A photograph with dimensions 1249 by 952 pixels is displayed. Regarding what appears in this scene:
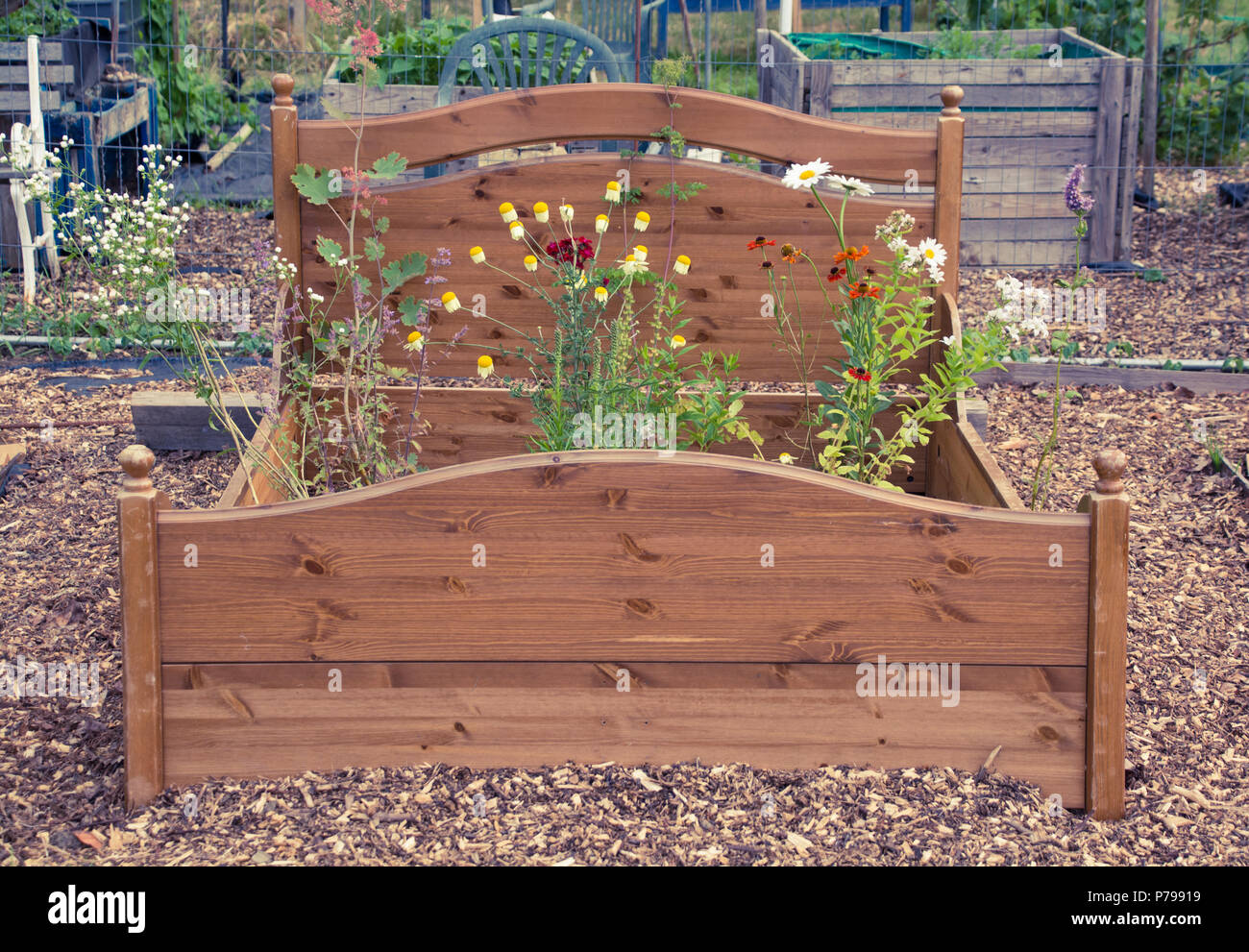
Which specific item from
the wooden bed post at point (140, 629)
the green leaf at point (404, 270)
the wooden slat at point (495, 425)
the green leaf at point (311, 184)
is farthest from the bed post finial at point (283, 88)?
the wooden bed post at point (140, 629)

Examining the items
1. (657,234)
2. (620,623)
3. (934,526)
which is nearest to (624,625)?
(620,623)

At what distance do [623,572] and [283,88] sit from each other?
1.97m

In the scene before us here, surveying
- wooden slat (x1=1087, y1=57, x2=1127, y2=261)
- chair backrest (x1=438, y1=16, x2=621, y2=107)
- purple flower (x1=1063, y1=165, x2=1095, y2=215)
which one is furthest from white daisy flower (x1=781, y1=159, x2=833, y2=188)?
wooden slat (x1=1087, y1=57, x2=1127, y2=261)

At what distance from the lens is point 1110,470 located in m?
2.14

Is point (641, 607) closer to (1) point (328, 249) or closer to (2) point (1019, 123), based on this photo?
(1) point (328, 249)

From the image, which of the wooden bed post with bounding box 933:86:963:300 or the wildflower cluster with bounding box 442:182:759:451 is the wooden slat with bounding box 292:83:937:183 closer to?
the wooden bed post with bounding box 933:86:963:300

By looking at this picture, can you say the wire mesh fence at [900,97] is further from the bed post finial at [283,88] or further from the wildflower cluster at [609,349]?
the wildflower cluster at [609,349]

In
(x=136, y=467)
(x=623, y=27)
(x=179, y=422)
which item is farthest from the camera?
(x=623, y=27)

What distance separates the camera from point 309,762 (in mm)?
2289

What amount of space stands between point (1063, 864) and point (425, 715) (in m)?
1.20

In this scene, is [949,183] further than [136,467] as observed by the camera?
Yes

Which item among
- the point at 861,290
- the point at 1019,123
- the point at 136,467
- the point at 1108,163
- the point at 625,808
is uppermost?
the point at 1019,123

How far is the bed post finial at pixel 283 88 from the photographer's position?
3289 mm

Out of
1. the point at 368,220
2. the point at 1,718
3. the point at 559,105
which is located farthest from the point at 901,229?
the point at 1,718
